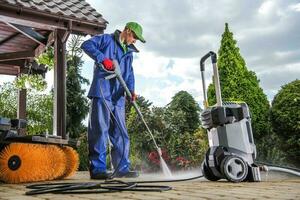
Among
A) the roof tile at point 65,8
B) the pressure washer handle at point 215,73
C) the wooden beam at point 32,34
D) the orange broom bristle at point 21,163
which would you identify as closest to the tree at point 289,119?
the roof tile at point 65,8

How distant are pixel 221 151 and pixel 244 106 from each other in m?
0.53

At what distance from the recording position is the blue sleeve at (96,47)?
508cm

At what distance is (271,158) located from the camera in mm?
10188

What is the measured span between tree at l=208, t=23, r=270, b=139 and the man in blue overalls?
5587 millimetres

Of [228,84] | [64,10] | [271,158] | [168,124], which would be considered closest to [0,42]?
[64,10]

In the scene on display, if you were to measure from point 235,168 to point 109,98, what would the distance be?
173 centimetres

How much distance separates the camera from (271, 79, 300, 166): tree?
984cm

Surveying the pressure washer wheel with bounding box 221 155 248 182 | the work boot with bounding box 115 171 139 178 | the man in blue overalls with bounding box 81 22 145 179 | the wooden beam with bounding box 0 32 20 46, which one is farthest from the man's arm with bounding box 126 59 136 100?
the wooden beam with bounding box 0 32 20 46

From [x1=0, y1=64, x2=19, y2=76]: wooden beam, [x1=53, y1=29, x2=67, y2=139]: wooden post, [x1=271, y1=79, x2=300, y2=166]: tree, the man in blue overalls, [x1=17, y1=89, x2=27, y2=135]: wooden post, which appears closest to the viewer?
the man in blue overalls

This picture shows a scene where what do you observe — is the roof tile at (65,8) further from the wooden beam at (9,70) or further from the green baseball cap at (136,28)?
the wooden beam at (9,70)

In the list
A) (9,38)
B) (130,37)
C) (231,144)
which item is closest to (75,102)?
(9,38)

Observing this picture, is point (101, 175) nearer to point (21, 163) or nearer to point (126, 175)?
point (126, 175)

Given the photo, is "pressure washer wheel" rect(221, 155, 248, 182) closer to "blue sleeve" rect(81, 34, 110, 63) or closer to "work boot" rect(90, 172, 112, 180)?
"work boot" rect(90, 172, 112, 180)

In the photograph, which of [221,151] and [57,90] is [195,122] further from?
[221,151]
